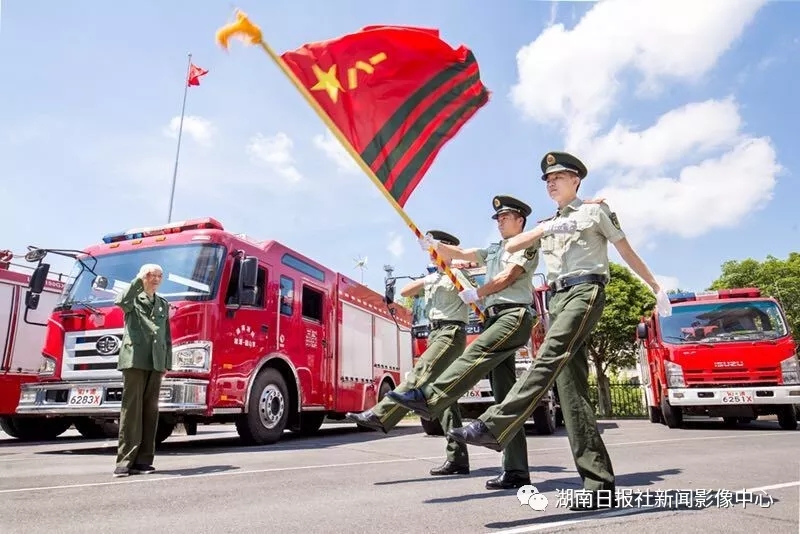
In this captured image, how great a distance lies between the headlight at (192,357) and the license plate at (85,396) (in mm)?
936

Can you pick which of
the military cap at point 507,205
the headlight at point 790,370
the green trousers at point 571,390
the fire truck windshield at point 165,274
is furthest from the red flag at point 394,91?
the headlight at point 790,370

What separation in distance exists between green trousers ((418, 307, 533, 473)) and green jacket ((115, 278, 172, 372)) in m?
2.61

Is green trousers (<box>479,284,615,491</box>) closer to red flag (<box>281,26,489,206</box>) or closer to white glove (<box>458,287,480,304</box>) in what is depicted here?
white glove (<box>458,287,480,304</box>)

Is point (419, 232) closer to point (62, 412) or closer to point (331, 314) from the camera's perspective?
point (62, 412)

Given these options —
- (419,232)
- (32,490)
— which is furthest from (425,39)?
(32,490)

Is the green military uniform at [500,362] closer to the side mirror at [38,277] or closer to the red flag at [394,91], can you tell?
the red flag at [394,91]

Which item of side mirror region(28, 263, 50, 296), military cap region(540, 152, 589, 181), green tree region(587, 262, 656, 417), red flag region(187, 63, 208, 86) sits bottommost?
military cap region(540, 152, 589, 181)

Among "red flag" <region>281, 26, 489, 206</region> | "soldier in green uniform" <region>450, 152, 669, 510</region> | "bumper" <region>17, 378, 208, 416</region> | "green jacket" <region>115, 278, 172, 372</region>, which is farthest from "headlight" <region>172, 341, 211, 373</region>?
"soldier in green uniform" <region>450, 152, 669, 510</region>

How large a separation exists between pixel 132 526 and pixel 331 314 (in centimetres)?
737

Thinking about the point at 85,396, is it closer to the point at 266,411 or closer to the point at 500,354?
the point at 266,411

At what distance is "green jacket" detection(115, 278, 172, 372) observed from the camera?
5129 mm

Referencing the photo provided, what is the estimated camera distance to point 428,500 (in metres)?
3.57

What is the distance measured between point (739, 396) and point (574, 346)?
831 cm

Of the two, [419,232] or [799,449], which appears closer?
[419,232]
